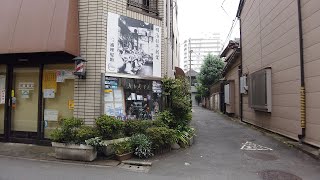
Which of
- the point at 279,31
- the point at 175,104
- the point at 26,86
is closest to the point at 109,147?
the point at 175,104

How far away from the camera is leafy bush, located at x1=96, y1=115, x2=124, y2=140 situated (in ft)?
28.7

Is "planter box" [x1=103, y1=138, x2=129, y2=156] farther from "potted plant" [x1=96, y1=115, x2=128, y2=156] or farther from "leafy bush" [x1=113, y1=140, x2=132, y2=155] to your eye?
"leafy bush" [x1=113, y1=140, x2=132, y2=155]

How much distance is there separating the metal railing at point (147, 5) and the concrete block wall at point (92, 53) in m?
1.20

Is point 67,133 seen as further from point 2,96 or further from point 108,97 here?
point 2,96

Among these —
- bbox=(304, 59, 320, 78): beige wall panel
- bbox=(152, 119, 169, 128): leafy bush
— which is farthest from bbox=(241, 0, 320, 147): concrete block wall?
bbox=(152, 119, 169, 128): leafy bush

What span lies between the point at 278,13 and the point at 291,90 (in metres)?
3.66

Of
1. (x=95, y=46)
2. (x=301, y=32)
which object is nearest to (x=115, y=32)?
(x=95, y=46)

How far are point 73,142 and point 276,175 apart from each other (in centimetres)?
539

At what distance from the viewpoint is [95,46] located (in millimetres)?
9945

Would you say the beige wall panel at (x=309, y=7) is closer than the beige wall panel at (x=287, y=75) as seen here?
Yes

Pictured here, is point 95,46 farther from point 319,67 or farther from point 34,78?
point 319,67

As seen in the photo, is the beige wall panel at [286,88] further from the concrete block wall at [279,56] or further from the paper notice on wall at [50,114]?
the paper notice on wall at [50,114]

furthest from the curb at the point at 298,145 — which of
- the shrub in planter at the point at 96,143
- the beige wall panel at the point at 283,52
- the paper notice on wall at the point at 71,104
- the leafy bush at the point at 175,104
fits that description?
the paper notice on wall at the point at 71,104

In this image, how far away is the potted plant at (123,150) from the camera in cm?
856
